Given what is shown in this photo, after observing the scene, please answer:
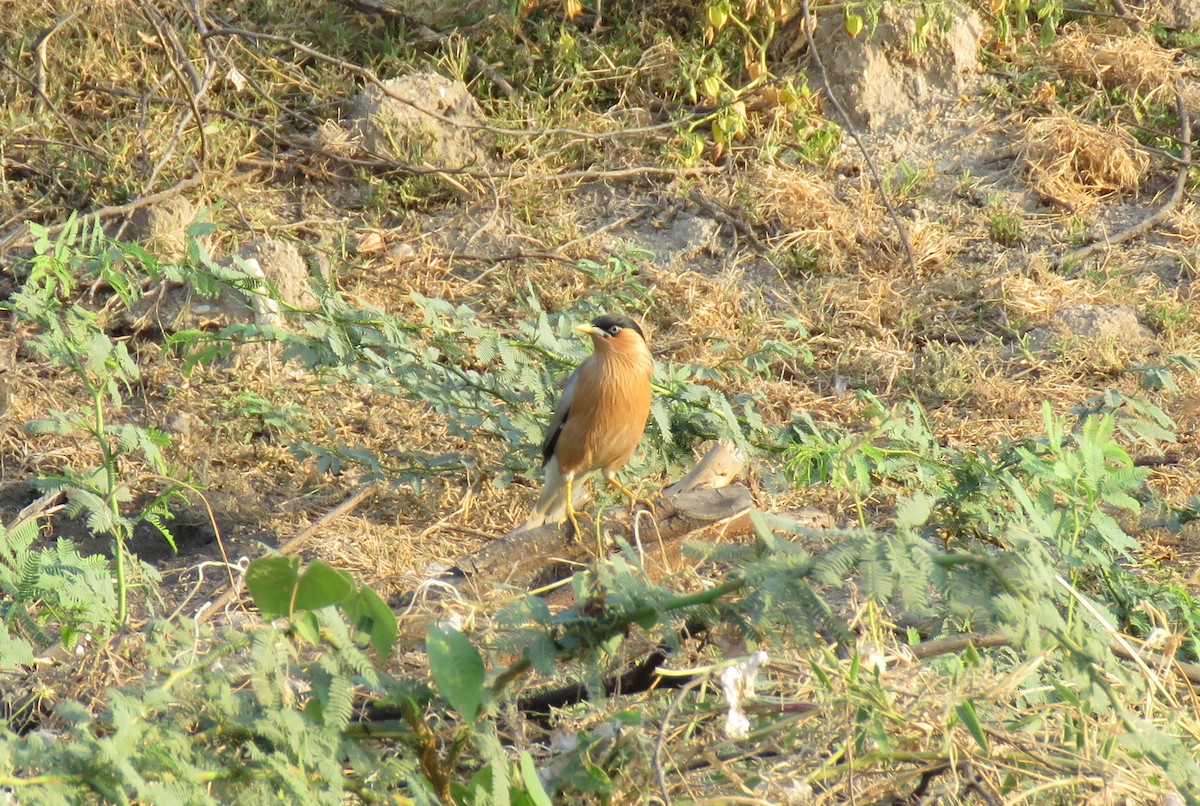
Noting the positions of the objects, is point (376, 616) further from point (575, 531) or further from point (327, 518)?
point (327, 518)

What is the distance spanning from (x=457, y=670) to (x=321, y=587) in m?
0.25

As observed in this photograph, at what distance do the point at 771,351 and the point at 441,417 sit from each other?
1550 mm

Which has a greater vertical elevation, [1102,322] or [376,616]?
[376,616]

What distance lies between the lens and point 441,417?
229 inches

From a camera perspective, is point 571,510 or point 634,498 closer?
point 634,498

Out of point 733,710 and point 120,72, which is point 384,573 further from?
point 120,72

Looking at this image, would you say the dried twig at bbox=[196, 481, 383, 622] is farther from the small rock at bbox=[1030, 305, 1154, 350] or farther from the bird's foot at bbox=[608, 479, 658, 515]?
the small rock at bbox=[1030, 305, 1154, 350]

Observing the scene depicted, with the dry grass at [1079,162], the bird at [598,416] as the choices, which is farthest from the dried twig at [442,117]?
the bird at [598,416]

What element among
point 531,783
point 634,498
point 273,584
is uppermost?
point 273,584

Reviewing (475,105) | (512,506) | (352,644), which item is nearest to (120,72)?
(475,105)

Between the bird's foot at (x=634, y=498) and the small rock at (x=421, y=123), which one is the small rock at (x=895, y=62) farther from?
the bird's foot at (x=634, y=498)

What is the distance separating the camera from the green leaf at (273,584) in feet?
6.53

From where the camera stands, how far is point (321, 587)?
6.44 feet

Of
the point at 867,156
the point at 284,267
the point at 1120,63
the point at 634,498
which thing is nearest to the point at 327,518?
the point at 634,498
